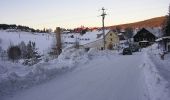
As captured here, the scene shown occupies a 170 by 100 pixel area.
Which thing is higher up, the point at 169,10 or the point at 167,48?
the point at 169,10

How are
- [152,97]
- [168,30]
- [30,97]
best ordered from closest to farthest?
[152,97], [30,97], [168,30]

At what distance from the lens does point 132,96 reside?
12258 millimetres

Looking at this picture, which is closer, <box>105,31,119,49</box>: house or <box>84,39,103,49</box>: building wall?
<box>84,39,103,49</box>: building wall

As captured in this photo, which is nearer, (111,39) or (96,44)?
(96,44)

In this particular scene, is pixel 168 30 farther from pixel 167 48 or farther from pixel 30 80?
pixel 30 80

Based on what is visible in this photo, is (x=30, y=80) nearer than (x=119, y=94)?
No

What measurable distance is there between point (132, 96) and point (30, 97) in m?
3.75

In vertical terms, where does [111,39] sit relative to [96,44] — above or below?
above

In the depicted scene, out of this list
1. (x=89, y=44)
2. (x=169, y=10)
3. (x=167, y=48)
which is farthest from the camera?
(x=89, y=44)

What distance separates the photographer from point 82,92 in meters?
12.9

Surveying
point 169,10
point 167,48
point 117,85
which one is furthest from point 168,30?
point 117,85

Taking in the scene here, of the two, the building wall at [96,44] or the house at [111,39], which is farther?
the house at [111,39]

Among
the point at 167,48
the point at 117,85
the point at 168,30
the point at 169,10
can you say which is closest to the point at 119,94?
the point at 117,85

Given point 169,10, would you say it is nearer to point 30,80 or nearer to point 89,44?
point 89,44
